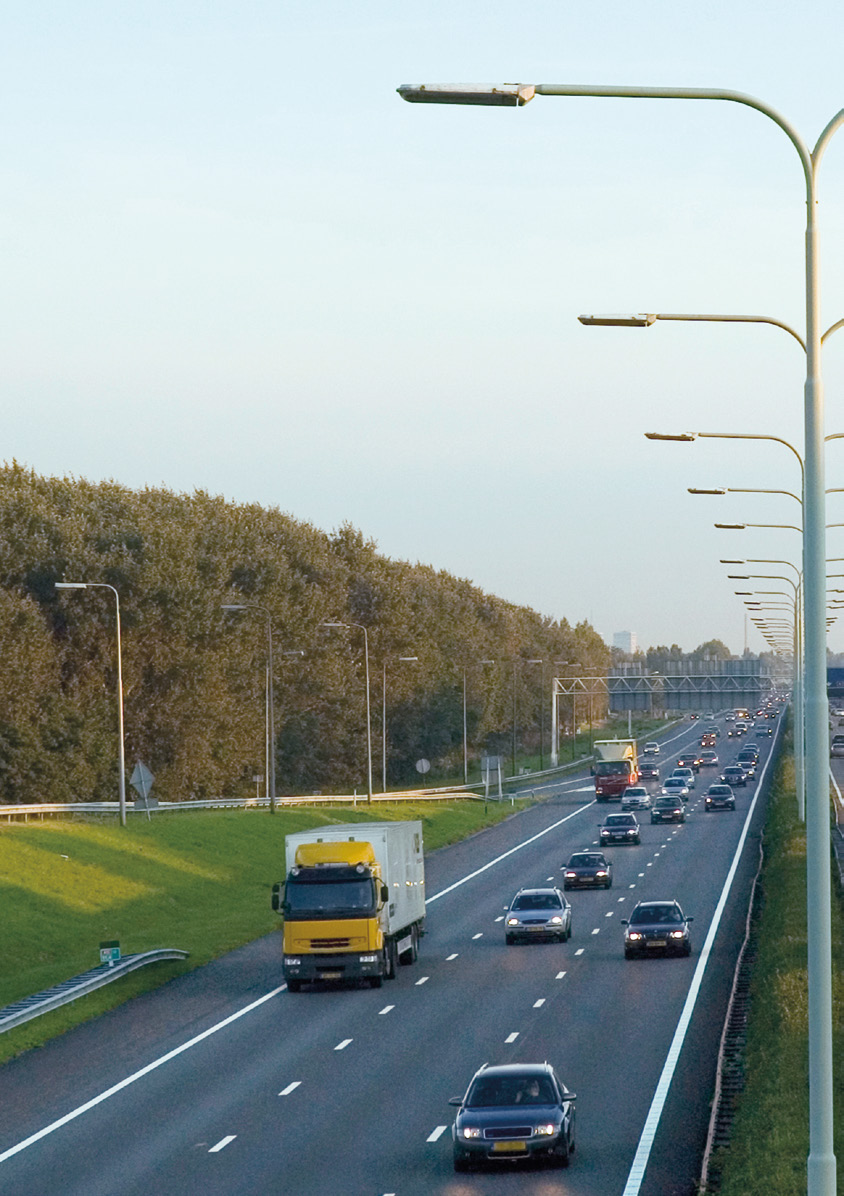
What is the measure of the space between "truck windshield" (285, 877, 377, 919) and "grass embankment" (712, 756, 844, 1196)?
8.79 meters

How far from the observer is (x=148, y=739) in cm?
10138

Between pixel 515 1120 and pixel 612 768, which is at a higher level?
pixel 612 768

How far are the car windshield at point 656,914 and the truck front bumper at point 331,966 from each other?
7301 millimetres

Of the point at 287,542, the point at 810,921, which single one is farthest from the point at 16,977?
the point at 287,542

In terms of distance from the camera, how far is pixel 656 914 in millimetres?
44875

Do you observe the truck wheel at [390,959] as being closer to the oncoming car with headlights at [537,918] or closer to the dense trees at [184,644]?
the oncoming car with headlights at [537,918]

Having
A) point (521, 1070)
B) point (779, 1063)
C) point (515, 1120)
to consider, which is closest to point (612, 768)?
point (779, 1063)

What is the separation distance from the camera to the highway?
2364 cm

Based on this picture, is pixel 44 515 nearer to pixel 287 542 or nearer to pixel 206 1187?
pixel 287 542

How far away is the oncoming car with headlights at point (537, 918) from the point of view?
48.8 m

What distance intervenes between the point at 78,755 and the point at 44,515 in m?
13.5

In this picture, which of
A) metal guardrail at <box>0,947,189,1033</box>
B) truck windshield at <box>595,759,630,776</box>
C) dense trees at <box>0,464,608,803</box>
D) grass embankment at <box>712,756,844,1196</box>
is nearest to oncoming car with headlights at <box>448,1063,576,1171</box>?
grass embankment at <box>712,756,844,1196</box>

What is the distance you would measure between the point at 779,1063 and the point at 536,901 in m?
23.5

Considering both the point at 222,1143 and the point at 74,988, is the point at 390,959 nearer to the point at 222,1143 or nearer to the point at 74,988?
the point at 74,988
